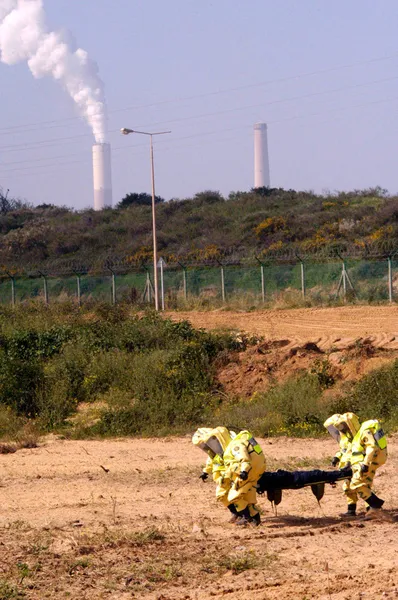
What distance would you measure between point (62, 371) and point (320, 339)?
6.22m

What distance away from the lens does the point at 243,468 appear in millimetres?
9398

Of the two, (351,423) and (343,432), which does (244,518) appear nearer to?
(343,432)

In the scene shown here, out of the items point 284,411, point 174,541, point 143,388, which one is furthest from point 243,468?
point 143,388

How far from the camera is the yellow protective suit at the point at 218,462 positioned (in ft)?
31.8

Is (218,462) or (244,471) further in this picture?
(218,462)

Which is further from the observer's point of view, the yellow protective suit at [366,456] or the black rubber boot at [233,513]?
the black rubber boot at [233,513]

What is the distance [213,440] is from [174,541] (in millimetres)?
1210

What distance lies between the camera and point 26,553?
8602mm

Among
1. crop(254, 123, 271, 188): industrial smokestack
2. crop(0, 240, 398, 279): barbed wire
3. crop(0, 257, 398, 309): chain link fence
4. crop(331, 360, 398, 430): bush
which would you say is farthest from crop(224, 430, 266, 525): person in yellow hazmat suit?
crop(254, 123, 271, 188): industrial smokestack

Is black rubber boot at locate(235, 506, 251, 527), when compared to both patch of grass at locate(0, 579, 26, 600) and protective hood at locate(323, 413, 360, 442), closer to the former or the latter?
protective hood at locate(323, 413, 360, 442)

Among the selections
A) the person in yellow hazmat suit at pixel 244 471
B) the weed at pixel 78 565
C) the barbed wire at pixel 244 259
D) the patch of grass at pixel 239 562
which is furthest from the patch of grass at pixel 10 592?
the barbed wire at pixel 244 259

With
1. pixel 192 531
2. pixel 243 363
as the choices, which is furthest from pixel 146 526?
pixel 243 363

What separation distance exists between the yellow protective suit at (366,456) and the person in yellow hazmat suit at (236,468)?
3.17ft

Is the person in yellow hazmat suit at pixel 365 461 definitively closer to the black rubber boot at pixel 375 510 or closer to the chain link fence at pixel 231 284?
the black rubber boot at pixel 375 510
